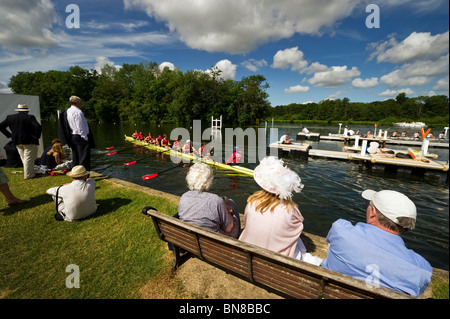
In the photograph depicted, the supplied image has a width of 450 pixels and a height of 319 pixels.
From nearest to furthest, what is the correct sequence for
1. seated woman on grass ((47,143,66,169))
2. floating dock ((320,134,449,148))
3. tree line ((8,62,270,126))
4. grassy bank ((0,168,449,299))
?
grassy bank ((0,168,449,299)) → seated woman on grass ((47,143,66,169)) → floating dock ((320,134,449,148)) → tree line ((8,62,270,126))

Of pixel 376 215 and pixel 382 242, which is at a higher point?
pixel 376 215

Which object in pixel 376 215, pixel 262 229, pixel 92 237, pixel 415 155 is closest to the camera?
pixel 376 215

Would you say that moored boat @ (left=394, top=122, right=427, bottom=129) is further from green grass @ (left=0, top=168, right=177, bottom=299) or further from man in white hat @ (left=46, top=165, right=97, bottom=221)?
man in white hat @ (left=46, top=165, right=97, bottom=221)

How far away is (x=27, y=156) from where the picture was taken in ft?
22.5

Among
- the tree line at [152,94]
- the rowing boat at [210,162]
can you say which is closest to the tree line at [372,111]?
the tree line at [152,94]

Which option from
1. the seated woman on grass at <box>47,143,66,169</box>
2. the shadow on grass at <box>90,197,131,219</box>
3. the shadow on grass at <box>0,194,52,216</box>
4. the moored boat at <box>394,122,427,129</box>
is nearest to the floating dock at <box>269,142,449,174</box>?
the shadow on grass at <box>90,197,131,219</box>

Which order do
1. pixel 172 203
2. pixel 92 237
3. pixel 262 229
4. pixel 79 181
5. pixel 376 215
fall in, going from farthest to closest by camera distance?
pixel 172 203 < pixel 79 181 < pixel 92 237 < pixel 262 229 < pixel 376 215

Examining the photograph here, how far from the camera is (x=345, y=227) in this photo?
2088 mm

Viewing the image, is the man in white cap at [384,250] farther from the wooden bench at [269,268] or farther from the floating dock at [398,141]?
the floating dock at [398,141]

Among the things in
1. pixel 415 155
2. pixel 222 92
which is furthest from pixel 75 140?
pixel 222 92

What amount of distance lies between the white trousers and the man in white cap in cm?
936

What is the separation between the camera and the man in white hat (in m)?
4.31
